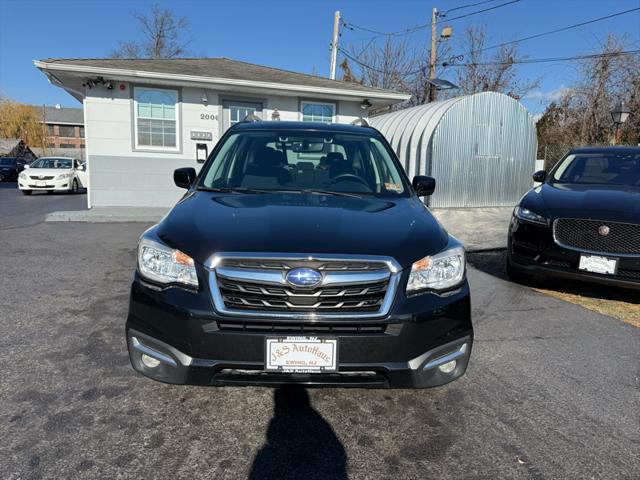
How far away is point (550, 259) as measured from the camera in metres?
4.90

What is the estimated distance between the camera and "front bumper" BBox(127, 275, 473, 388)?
2.20 meters

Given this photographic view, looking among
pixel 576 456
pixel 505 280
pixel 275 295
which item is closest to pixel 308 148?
pixel 275 295

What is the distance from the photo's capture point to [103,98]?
1038 centimetres

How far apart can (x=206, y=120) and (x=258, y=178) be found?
8.20 metres

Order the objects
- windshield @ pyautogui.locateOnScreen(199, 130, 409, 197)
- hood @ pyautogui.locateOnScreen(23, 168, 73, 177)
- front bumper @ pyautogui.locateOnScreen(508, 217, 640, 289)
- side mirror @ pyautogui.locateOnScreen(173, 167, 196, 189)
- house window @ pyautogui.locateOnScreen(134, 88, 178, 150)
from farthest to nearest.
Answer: hood @ pyautogui.locateOnScreen(23, 168, 73, 177) < house window @ pyautogui.locateOnScreen(134, 88, 178, 150) < front bumper @ pyautogui.locateOnScreen(508, 217, 640, 289) < side mirror @ pyautogui.locateOnScreen(173, 167, 196, 189) < windshield @ pyautogui.locateOnScreen(199, 130, 409, 197)

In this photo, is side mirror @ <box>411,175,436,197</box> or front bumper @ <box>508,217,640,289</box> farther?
front bumper @ <box>508,217,640,289</box>

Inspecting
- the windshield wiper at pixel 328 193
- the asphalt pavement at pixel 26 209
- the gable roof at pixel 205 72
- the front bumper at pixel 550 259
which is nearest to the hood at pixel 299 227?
the windshield wiper at pixel 328 193

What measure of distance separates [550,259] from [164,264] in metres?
4.10

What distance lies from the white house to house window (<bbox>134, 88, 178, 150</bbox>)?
22 mm

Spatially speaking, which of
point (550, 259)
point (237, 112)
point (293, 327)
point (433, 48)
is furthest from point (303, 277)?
point (433, 48)

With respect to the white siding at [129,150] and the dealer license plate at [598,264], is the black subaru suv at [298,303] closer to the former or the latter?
the dealer license plate at [598,264]

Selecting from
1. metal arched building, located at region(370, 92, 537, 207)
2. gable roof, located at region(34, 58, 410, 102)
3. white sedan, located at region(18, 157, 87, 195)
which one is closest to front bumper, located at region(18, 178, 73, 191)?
white sedan, located at region(18, 157, 87, 195)

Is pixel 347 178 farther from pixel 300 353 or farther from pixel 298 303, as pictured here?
pixel 300 353

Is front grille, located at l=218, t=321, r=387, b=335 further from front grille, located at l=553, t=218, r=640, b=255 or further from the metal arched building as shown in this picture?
the metal arched building
